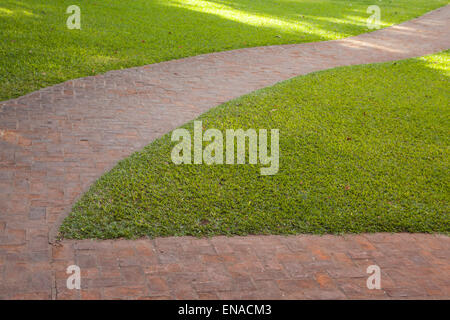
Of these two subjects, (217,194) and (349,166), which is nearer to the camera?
(217,194)

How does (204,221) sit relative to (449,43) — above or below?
below

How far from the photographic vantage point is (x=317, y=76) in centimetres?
967

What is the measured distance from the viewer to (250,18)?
48.4 feet

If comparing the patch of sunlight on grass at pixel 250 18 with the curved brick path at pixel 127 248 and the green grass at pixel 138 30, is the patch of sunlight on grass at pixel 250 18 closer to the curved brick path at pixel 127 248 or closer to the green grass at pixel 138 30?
the green grass at pixel 138 30

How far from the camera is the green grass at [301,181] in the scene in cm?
478

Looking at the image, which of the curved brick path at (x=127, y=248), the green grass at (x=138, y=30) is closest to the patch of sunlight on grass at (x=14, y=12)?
the green grass at (x=138, y=30)

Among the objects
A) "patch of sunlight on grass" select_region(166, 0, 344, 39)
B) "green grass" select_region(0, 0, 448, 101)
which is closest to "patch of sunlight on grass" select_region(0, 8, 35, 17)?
"green grass" select_region(0, 0, 448, 101)

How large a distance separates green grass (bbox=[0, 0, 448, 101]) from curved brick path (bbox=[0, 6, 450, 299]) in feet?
4.65

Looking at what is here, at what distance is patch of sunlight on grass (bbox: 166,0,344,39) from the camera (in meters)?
13.9

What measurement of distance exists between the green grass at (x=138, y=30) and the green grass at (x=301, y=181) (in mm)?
3156

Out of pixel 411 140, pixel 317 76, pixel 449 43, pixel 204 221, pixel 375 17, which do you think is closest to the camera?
A: pixel 204 221
